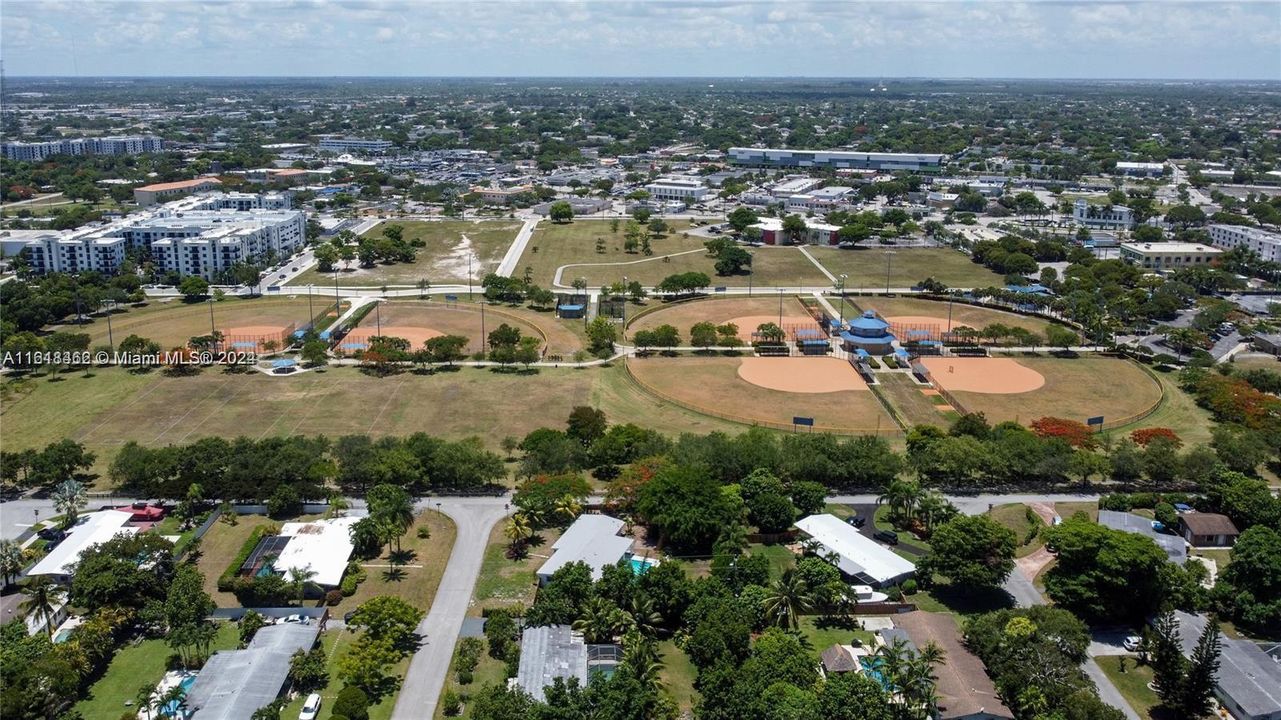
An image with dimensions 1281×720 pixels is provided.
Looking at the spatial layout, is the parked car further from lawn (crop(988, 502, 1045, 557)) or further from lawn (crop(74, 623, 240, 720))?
lawn (crop(74, 623, 240, 720))

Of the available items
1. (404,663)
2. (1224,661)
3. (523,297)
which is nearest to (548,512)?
(404,663)

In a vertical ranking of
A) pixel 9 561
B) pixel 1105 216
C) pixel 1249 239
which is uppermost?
pixel 1105 216

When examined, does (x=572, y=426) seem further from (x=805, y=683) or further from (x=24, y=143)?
(x=24, y=143)

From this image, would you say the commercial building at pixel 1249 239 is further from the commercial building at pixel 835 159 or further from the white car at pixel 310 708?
the white car at pixel 310 708

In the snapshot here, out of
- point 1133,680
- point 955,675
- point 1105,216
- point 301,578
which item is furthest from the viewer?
point 1105,216

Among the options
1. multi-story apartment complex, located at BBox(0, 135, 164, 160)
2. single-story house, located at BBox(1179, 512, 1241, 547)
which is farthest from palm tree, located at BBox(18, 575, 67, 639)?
multi-story apartment complex, located at BBox(0, 135, 164, 160)

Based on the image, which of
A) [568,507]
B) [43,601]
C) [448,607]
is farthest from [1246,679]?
[43,601]

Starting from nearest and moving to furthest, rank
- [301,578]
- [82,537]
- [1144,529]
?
[301,578], [82,537], [1144,529]

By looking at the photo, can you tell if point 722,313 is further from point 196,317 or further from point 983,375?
point 196,317
